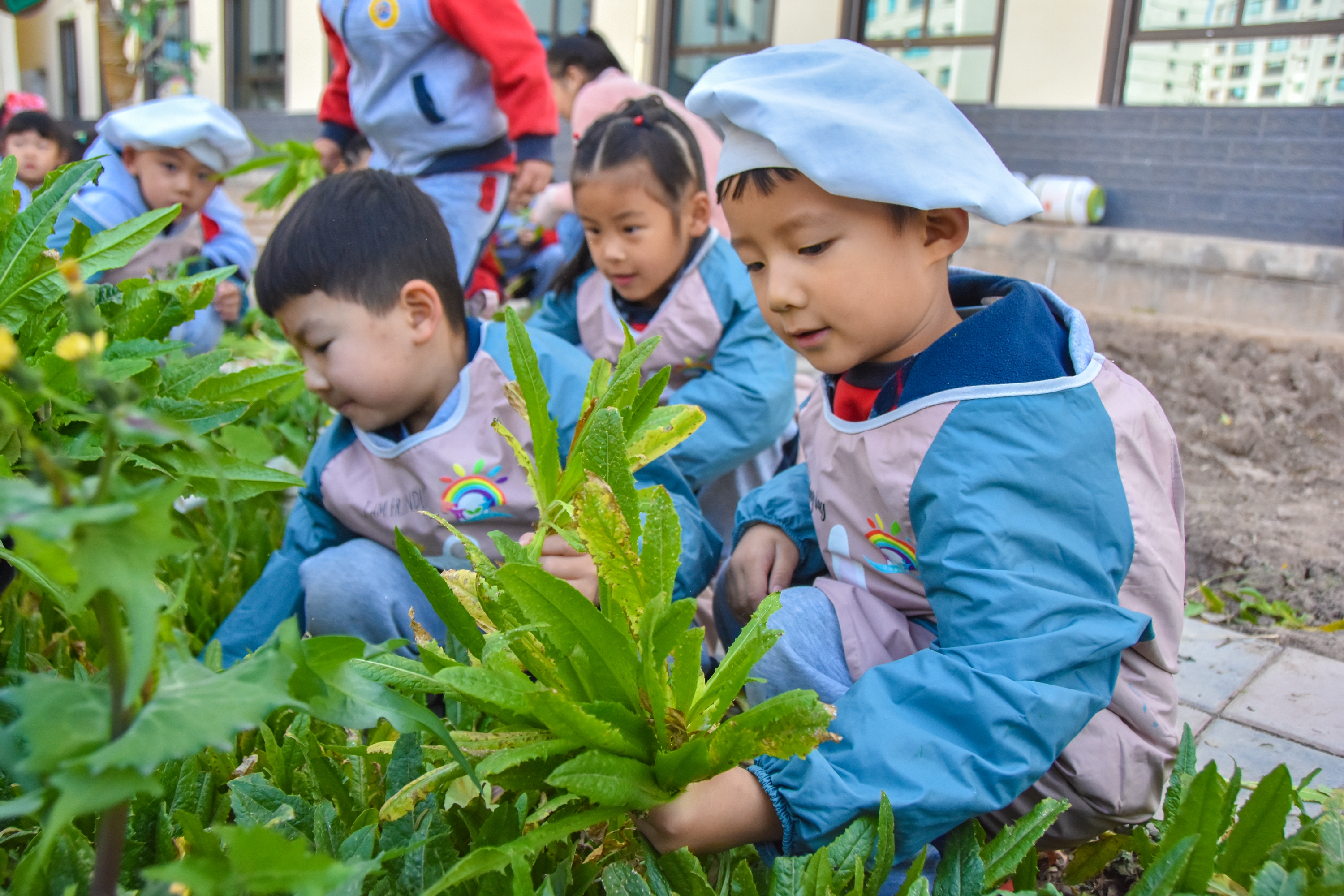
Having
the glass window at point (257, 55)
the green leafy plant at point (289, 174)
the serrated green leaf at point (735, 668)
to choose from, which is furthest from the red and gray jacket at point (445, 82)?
the glass window at point (257, 55)

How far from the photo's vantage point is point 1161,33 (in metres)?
6.55

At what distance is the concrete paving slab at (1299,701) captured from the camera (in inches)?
79.5

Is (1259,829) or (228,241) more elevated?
(1259,829)

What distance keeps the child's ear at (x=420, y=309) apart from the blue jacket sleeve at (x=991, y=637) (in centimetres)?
117

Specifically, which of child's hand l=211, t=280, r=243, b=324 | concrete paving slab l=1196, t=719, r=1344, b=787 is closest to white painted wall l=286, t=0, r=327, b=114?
child's hand l=211, t=280, r=243, b=324

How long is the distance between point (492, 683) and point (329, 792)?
411 millimetres

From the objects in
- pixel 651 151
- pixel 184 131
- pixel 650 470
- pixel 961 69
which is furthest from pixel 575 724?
pixel 961 69

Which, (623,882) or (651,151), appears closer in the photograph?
(623,882)

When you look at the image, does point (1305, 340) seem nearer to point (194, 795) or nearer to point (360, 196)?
point (360, 196)

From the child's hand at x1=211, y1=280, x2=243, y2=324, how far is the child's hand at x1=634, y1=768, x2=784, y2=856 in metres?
3.78

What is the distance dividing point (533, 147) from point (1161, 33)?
15.2 feet

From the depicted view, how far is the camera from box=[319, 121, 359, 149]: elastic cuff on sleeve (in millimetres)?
4609

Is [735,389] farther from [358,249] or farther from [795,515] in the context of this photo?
[358,249]

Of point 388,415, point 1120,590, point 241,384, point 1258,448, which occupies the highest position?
point 241,384
